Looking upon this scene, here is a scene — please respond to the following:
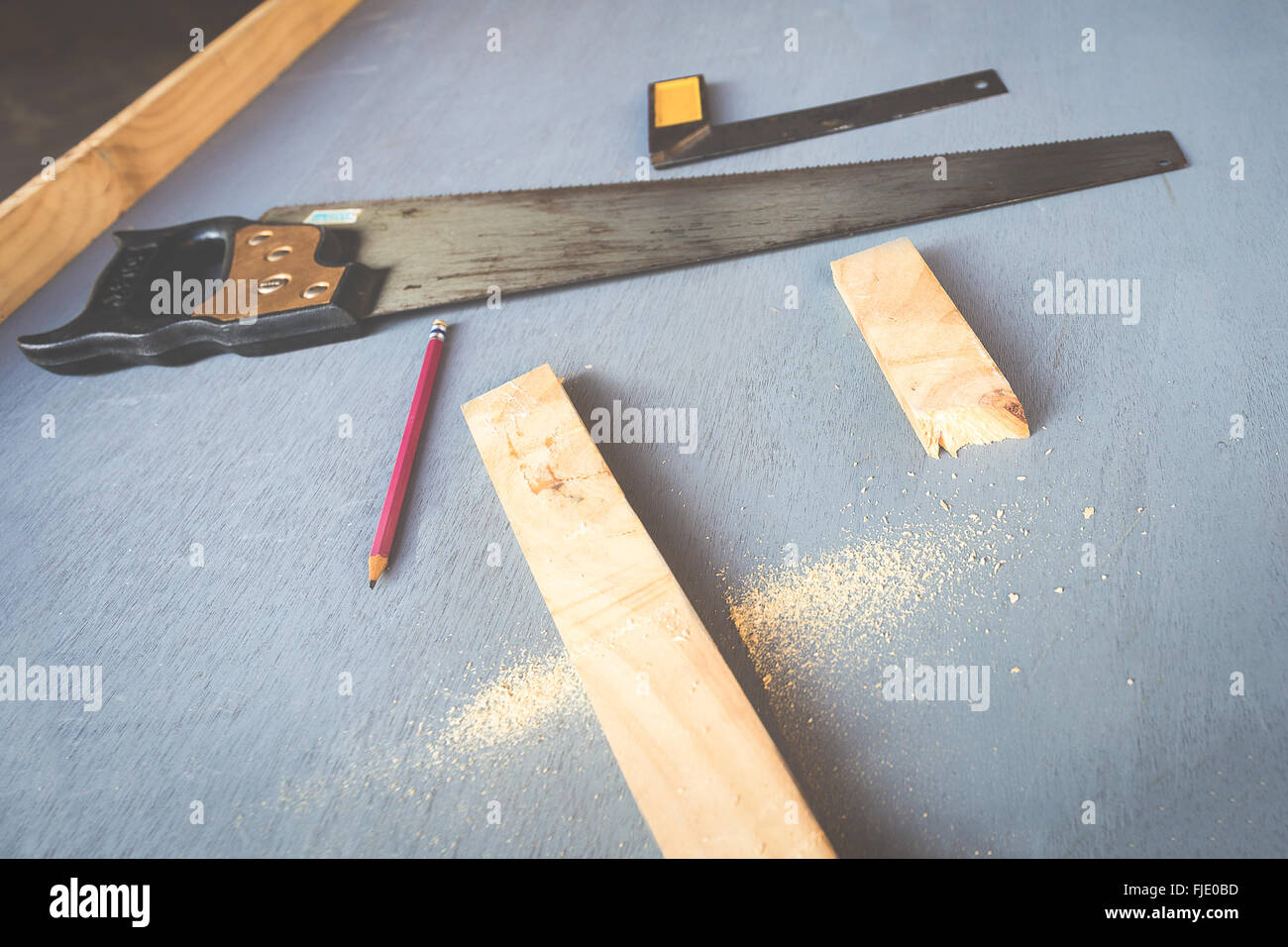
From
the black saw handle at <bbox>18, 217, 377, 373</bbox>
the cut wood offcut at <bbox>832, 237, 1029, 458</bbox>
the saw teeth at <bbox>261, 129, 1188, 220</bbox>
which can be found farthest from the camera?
the saw teeth at <bbox>261, 129, 1188, 220</bbox>

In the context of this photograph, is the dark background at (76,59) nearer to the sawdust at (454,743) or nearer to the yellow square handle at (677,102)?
the yellow square handle at (677,102)

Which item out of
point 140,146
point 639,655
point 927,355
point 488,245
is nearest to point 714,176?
point 488,245

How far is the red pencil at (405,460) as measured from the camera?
1.27 meters

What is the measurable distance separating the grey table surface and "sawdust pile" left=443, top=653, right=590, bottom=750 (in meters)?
0.02

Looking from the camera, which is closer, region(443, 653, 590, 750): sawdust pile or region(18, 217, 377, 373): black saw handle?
region(443, 653, 590, 750): sawdust pile

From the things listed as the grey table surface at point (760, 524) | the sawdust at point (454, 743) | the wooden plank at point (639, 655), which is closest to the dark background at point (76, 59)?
the grey table surface at point (760, 524)

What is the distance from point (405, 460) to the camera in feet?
4.55

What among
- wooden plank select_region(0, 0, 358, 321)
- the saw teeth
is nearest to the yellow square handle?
the saw teeth

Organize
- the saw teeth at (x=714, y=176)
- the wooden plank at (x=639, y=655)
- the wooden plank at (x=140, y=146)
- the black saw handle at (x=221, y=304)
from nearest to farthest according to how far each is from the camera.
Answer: the wooden plank at (x=639, y=655) → the black saw handle at (x=221, y=304) → the saw teeth at (x=714, y=176) → the wooden plank at (x=140, y=146)

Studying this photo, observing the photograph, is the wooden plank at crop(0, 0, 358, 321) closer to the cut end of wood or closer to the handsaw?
the handsaw

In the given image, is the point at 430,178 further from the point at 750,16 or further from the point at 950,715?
the point at 950,715

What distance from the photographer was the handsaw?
1.62 meters

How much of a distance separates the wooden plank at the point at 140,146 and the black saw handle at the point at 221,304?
0.40m
